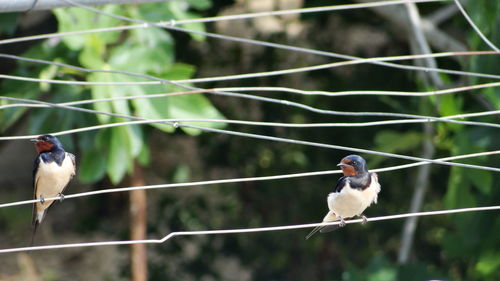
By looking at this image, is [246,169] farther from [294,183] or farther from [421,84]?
[421,84]

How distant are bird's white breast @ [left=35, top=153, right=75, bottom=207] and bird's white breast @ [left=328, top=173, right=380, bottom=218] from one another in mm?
1095

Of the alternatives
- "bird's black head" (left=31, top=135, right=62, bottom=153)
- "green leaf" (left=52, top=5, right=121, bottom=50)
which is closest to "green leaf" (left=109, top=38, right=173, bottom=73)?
"green leaf" (left=52, top=5, right=121, bottom=50)

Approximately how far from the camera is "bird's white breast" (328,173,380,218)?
3777mm

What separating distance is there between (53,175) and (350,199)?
4.01 feet

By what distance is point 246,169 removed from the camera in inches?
314

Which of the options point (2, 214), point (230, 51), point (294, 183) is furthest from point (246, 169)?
point (2, 214)

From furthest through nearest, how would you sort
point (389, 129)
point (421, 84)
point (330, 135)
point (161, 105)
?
point (330, 135), point (389, 129), point (421, 84), point (161, 105)

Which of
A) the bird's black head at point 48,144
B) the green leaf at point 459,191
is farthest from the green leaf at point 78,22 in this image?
the green leaf at point 459,191

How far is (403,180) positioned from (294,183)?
86cm

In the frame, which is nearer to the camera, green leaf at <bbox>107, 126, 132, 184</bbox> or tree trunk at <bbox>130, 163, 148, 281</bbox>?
green leaf at <bbox>107, 126, 132, 184</bbox>

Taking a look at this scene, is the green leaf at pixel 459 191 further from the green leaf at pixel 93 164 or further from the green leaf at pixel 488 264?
the green leaf at pixel 93 164

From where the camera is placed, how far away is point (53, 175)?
405cm

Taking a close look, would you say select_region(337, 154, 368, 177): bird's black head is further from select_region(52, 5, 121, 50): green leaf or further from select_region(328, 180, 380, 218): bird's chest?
select_region(52, 5, 121, 50): green leaf

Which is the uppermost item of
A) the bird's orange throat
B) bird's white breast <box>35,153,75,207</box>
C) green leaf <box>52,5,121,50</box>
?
green leaf <box>52,5,121,50</box>
